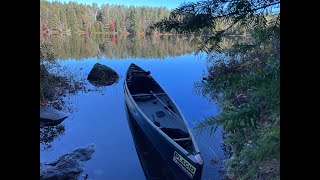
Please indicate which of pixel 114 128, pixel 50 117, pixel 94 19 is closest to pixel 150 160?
pixel 114 128

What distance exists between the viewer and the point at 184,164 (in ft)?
13.2

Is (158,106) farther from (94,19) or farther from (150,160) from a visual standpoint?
(94,19)

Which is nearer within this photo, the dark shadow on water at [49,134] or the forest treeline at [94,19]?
the dark shadow on water at [49,134]

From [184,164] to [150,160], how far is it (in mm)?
1539

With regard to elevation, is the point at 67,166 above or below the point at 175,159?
below

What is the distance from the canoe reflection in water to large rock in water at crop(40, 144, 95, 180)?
92cm

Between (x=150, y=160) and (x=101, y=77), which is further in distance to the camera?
(x=101, y=77)

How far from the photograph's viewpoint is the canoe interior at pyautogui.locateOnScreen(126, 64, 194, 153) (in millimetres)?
4617

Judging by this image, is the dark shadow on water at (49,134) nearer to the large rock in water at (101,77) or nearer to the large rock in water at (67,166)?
the large rock in water at (67,166)

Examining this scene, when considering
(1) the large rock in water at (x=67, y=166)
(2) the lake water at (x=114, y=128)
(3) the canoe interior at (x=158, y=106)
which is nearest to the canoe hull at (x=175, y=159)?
(3) the canoe interior at (x=158, y=106)

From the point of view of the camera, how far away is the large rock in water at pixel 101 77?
11836 millimetres

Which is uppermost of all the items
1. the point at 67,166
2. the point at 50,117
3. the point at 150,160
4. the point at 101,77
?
the point at 101,77

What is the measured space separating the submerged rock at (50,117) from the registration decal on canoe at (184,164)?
3.65 meters
